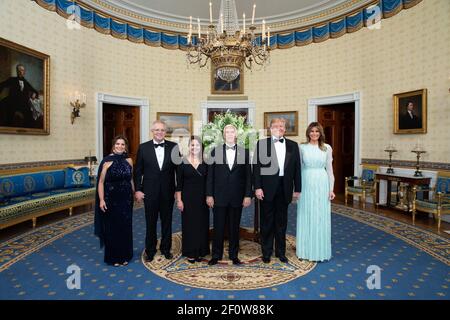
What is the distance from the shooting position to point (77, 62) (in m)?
8.03

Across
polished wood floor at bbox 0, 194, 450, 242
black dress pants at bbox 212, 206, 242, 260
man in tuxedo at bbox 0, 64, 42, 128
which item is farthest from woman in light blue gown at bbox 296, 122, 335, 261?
man in tuxedo at bbox 0, 64, 42, 128

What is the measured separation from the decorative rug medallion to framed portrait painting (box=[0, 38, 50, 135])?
14.5ft

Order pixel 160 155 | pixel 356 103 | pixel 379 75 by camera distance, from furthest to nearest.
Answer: pixel 356 103 < pixel 379 75 < pixel 160 155

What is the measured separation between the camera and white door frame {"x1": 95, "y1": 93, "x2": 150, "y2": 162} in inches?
343

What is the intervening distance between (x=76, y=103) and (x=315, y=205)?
6453 millimetres

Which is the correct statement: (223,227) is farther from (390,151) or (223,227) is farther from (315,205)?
(390,151)

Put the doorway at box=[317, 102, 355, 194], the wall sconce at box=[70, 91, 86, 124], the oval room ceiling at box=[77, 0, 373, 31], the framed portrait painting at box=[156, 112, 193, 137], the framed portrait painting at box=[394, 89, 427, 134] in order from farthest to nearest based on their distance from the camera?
the framed portrait painting at box=[156, 112, 193, 137] < the doorway at box=[317, 102, 355, 194] < the oval room ceiling at box=[77, 0, 373, 31] < the wall sconce at box=[70, 91, 86, 124] < the framed portrait painting at box=[394, 89, 427, 134]

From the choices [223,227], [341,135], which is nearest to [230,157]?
[223,227]

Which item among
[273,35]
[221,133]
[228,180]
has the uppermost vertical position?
[273,35]

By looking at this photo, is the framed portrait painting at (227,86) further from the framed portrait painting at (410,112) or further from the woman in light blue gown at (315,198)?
the woman in light blue gown at (315,198)

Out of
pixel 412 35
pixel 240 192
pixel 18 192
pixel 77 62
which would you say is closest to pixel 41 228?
pixel 18 192

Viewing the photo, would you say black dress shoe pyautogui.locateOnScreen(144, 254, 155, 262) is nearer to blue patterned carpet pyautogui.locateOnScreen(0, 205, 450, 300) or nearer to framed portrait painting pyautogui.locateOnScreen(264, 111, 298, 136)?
blue patterned carpet pyautogui.locateOnScreen(0, 205, 450, 300)

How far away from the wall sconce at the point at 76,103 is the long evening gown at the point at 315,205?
6.10 m

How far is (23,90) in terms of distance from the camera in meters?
6.50
